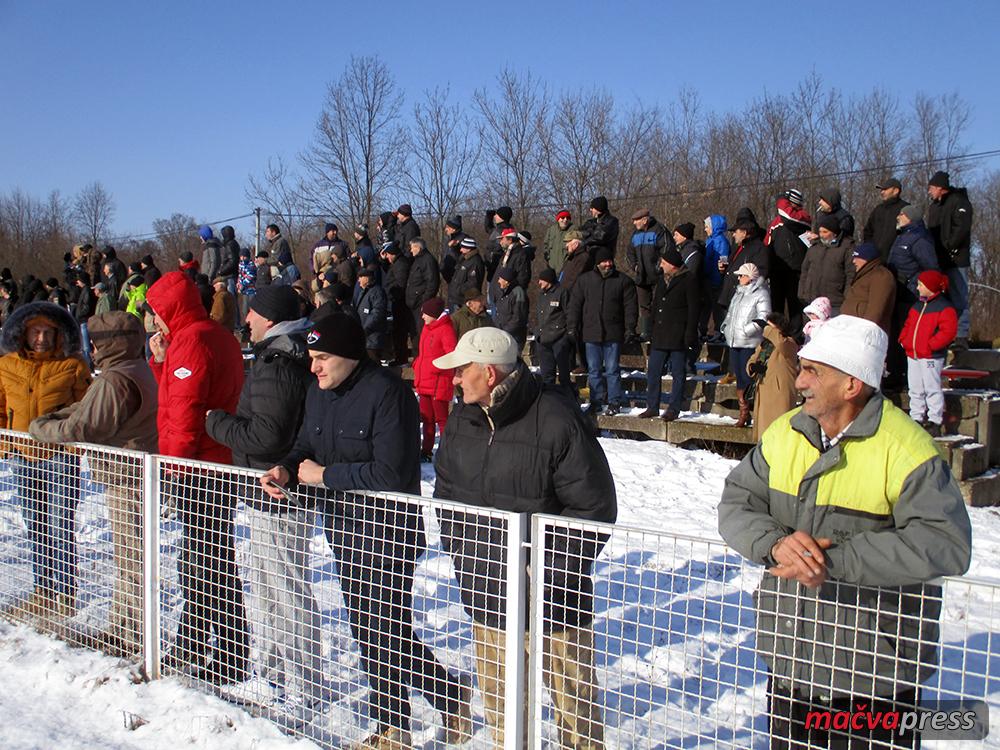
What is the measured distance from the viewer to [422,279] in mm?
12898

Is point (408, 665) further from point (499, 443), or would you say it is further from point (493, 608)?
point (499, 443)

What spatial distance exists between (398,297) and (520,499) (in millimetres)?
9769

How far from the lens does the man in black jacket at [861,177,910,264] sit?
32.6 feet

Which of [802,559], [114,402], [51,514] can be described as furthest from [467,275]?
[802,559]

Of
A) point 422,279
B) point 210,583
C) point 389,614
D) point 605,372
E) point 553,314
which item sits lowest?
point 210,583

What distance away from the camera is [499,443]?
11.2ft

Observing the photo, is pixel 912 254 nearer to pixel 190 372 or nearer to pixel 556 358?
pixel 556 358

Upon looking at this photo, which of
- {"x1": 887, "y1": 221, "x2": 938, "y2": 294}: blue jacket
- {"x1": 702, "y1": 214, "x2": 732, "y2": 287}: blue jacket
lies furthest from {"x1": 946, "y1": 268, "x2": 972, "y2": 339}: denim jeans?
{"x1": 702, "y1": 214, "x2": 732, "y2": 287}: blue jacket

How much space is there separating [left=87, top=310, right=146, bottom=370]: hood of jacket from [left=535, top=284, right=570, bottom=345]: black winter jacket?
21.0 feet

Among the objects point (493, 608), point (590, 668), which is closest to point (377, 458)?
point (493, 608)

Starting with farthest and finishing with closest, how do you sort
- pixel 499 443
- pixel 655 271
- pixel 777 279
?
pixel 655 271, pixel 777 279, pixel 499 443

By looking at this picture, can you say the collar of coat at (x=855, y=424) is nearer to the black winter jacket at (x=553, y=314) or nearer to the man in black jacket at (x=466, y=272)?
the black winter jacket at (x=553, y=314)

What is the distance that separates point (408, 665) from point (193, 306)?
245 centimetres

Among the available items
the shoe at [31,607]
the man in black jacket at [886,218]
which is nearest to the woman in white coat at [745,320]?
the man in black jacket at [886,218]
